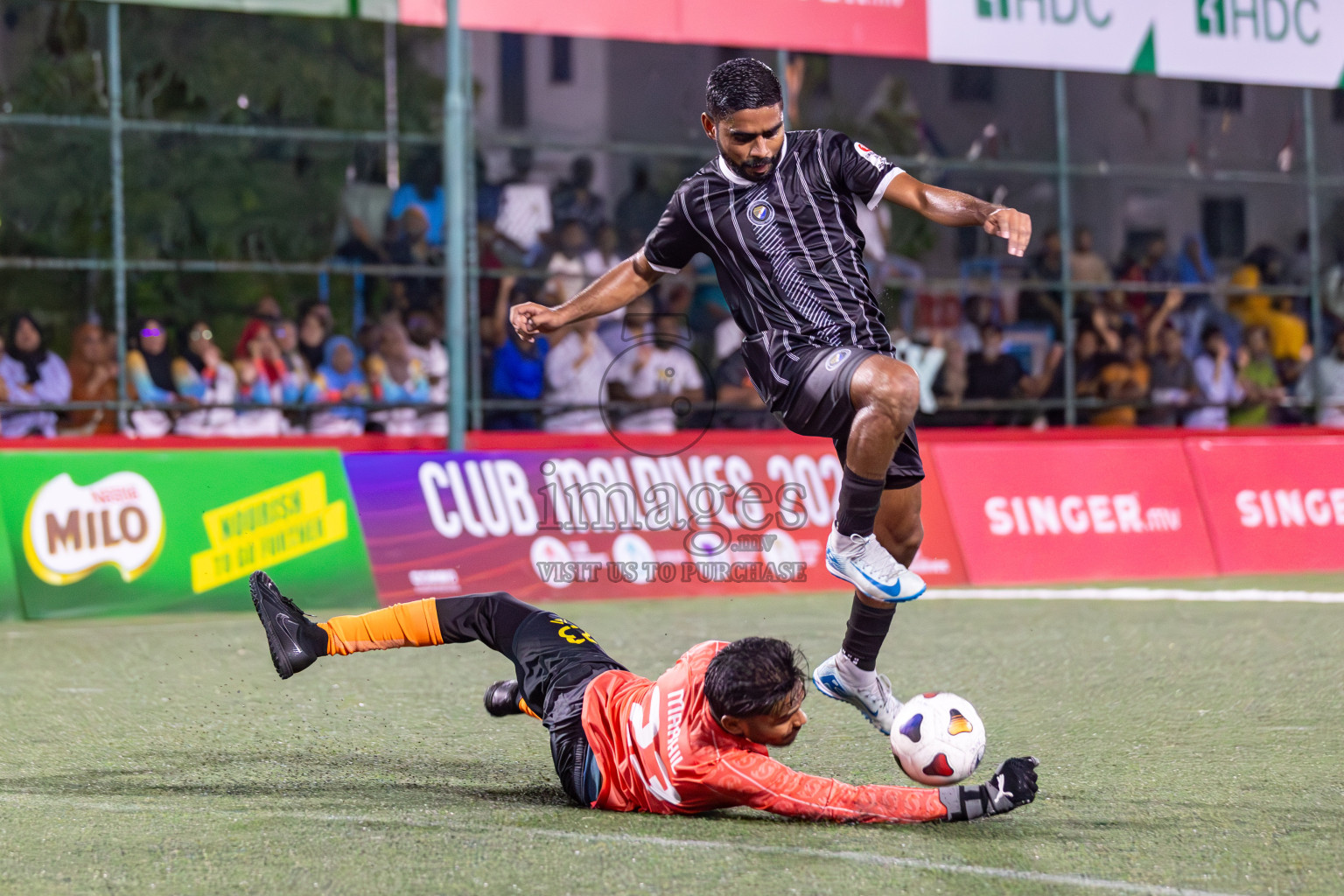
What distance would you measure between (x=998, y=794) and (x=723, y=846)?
2.44 ft

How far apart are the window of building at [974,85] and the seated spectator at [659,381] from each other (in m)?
8.28

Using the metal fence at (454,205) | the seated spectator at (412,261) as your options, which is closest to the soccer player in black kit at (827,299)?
the metal fence at (454,205)

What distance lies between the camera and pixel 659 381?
1462cm

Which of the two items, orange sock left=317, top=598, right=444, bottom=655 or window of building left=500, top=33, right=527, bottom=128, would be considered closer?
orange sock left=317, top=598, right=444, bottom=655

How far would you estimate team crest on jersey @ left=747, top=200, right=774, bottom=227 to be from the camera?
5656 mm

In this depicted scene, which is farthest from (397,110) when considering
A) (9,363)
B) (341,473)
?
(341,473)

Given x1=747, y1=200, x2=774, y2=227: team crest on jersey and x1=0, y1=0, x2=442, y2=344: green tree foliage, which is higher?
x1=0, y1=0, x2=442, y2=344: green tree foliage

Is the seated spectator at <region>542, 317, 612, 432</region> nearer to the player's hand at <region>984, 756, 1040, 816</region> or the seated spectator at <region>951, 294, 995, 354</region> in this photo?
the seated spectator at <region>951, 294, 995, 354</region>

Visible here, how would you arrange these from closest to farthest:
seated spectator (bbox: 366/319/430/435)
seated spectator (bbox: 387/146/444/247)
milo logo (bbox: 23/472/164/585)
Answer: milo logo (bbox: 23/472/164/585), seated spectator (bbox: 366/319/430/435), seated spectator (bbox: 387/146/444/247)

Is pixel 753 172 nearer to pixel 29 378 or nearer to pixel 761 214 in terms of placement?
pixel 761 214

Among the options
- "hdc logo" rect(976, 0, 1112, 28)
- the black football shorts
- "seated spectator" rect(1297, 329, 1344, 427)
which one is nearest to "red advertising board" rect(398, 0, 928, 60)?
"hdc logo" rect(976, 0, 1112, 28)

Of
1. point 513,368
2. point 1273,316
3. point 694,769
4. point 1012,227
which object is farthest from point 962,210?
point 1273,316

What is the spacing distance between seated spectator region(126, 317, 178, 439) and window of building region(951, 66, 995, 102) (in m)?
11.9

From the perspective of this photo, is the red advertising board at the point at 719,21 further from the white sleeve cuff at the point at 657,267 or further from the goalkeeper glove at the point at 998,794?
the goalkeeper glove at the point at 998,794
